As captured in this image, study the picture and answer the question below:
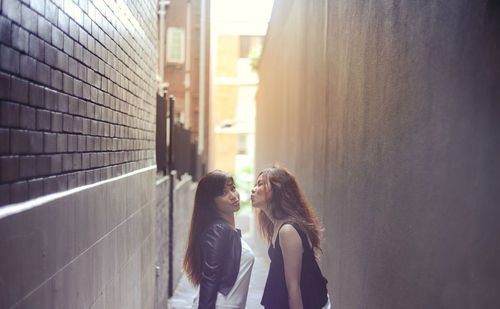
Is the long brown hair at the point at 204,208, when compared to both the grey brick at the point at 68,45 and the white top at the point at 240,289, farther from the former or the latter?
the grey brick at the point at 68,45

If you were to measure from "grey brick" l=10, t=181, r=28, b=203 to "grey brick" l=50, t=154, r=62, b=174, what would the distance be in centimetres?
33

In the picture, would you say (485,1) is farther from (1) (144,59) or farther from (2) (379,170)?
(1) (144,59)

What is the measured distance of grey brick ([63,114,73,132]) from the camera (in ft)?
8.63

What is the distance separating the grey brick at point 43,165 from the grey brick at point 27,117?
0.16 metres

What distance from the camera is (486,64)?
6.32 feet

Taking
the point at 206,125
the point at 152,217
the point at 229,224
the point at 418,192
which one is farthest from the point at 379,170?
the point at 206,125

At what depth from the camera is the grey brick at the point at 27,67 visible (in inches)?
82.1

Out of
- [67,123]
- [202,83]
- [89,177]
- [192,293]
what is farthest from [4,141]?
[202,83]

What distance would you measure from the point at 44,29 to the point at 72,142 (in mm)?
669

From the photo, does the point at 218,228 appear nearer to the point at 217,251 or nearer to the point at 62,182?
the point at 217,251

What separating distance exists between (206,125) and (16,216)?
1885 centimetres

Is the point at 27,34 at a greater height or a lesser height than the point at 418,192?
greater

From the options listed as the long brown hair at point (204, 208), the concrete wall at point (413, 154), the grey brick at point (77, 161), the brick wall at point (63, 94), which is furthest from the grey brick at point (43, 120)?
the concrete wall at point (413, 154)

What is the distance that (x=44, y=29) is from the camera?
7.63ft
